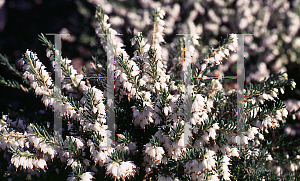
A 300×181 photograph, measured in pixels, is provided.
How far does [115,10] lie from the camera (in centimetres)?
497

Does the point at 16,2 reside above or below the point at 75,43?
above

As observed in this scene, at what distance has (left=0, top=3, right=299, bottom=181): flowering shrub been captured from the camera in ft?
5.41

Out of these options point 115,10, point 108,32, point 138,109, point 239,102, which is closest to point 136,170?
point 138,109

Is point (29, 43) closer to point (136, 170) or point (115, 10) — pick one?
point (115, 10)

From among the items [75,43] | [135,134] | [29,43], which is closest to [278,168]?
[135,134]

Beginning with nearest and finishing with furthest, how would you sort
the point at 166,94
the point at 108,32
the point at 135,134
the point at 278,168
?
the point at 166,94
the point at 135,134
the point at 108,32
the point at 278,168

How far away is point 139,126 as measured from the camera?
1.91 m

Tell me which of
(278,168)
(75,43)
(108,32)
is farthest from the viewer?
(75,43)

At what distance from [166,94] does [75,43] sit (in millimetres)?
4048

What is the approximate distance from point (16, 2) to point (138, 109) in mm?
4676

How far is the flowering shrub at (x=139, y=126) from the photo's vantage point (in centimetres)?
165

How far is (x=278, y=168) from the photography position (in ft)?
8.43

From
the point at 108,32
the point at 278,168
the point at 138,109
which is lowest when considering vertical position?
the point at 278,168

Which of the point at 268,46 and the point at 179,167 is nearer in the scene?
the point at 179,167
